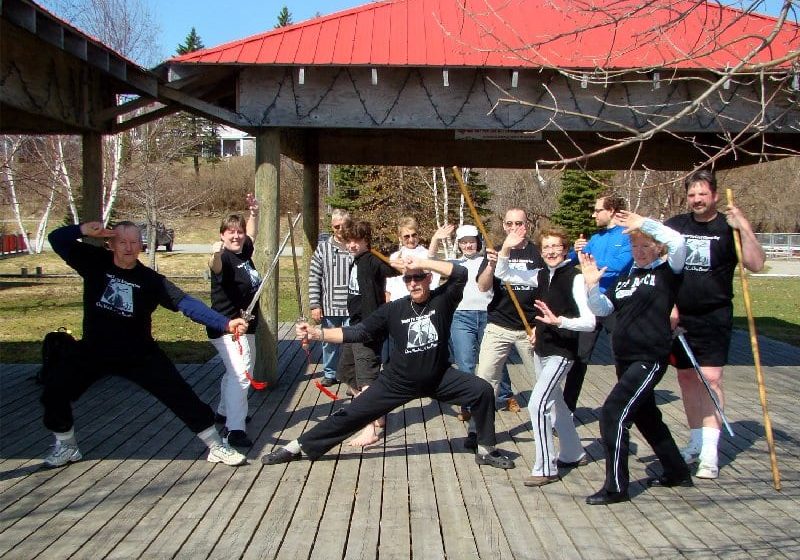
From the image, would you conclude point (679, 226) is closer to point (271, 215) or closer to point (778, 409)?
point (778, 409)

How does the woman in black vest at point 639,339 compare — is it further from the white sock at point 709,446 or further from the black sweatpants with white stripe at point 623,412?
the white sock at point 709,446

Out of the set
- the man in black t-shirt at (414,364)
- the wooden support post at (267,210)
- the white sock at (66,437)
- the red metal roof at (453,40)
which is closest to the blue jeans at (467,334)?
the man in black t-shirt at (414,364)

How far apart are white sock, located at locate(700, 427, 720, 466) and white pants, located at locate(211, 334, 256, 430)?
3255 millimetres

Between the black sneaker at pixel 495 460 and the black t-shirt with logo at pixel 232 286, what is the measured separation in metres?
2.07

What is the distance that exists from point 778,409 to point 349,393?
4060 millimetres

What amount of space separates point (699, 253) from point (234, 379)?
11.3 feet

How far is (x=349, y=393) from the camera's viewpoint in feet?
25.2

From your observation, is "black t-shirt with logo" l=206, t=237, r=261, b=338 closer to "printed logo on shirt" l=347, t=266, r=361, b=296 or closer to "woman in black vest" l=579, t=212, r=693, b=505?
"printed logo on shirt" l=347, t=266, r=361, b=296

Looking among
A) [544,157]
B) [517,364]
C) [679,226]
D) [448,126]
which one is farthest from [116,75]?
[544,157]

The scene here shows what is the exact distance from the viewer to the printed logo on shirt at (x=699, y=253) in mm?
5637

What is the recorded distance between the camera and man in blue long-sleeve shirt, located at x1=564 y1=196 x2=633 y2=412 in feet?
20.4

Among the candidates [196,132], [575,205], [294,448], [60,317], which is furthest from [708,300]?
[196,132]

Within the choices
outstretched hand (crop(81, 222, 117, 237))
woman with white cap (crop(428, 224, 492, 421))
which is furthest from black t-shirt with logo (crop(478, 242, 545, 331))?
outstretched hand (crop(81, 222, 117, 237))

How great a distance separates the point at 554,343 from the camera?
18.3 ft
